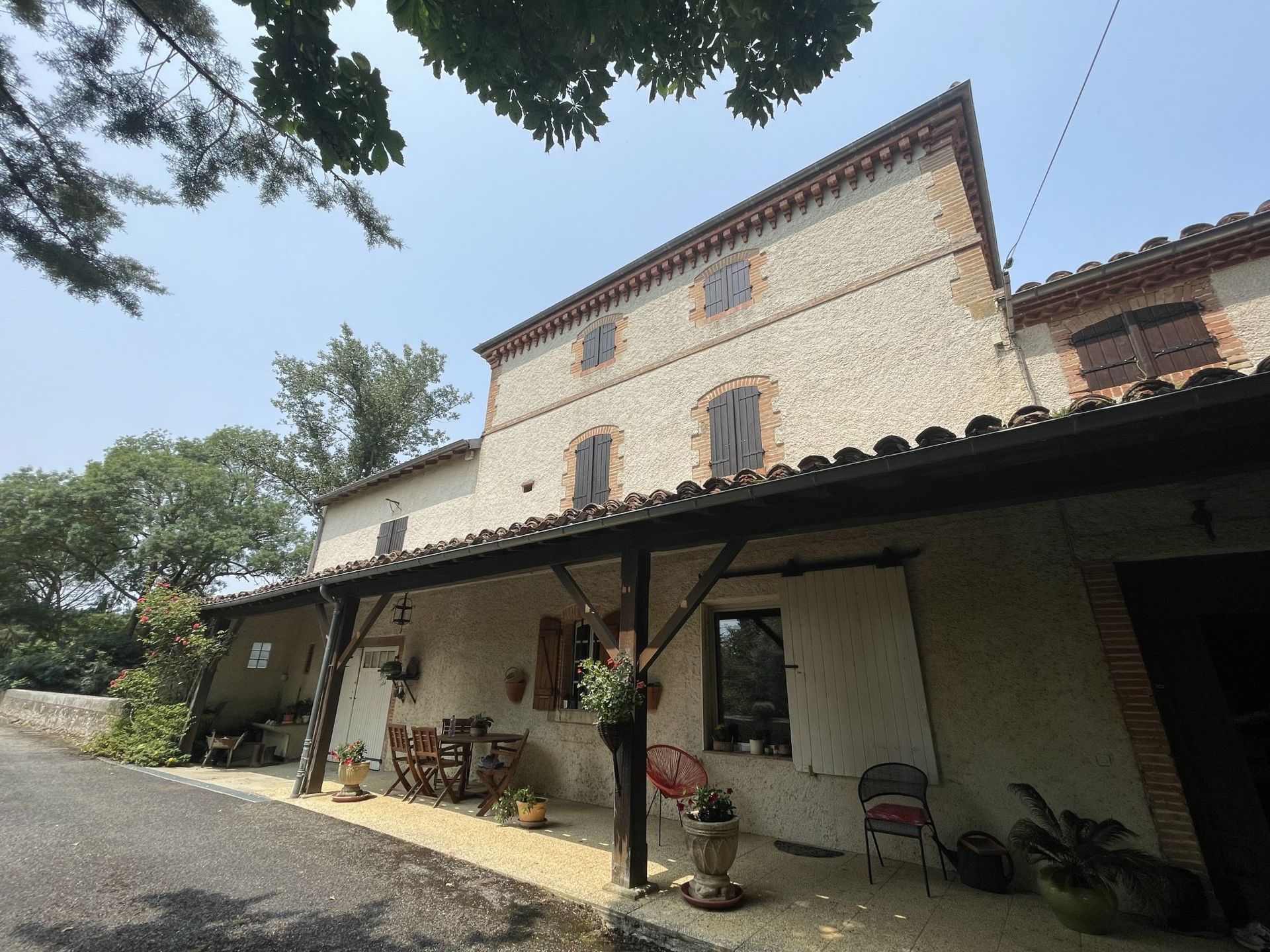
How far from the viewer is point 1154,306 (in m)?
5.04

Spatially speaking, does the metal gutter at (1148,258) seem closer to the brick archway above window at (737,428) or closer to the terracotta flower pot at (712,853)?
the brick archway above window at (737,428)

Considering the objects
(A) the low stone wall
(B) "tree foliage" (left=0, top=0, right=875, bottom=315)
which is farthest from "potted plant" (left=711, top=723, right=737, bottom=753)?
(A) the low stone wall

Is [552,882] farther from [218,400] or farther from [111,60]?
[218,400]

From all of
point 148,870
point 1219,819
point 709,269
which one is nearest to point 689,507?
point 1219,819

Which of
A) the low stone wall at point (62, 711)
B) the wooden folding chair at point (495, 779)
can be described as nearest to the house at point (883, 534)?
the wooden folding chair at point (495, 779)

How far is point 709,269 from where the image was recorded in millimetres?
8273

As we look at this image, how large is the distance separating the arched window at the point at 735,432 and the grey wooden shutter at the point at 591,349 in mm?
2898

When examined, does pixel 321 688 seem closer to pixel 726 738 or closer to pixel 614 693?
pixel 614 693

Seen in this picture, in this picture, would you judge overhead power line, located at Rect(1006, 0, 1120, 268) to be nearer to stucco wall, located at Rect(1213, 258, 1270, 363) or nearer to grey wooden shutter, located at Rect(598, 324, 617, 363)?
stucco wall, located at Rect(1213, 258, 1270, 363)

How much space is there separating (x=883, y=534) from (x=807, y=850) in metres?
2.81

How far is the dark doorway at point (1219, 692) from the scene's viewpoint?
3.19 m

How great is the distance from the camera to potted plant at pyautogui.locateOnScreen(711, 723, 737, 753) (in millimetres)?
5293

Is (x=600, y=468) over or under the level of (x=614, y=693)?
over

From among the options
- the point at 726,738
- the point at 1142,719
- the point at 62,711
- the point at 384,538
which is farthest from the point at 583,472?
the point at 62,711
